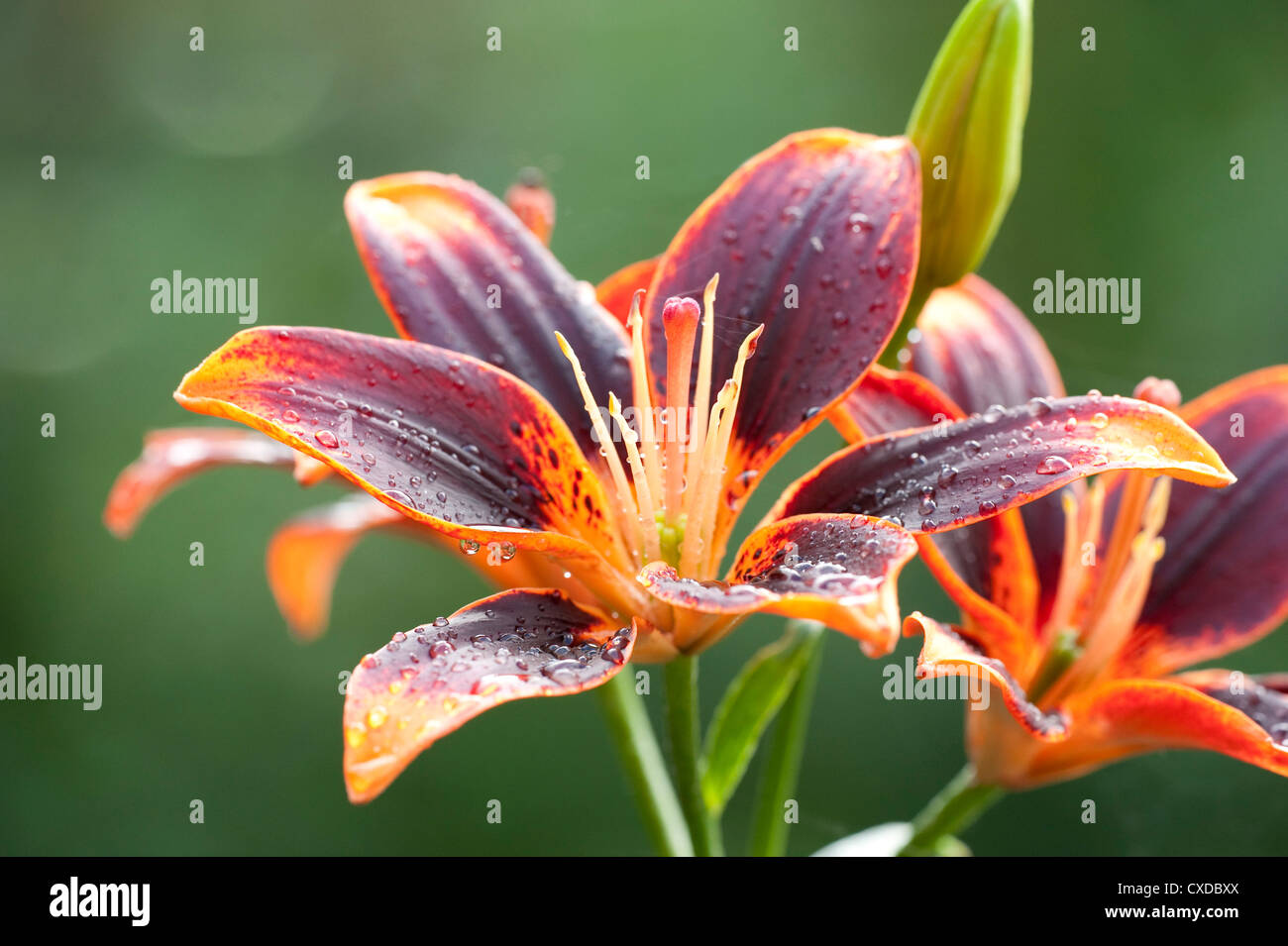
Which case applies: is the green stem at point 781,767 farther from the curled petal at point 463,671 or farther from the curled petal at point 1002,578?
the curled petal at point 463,671
